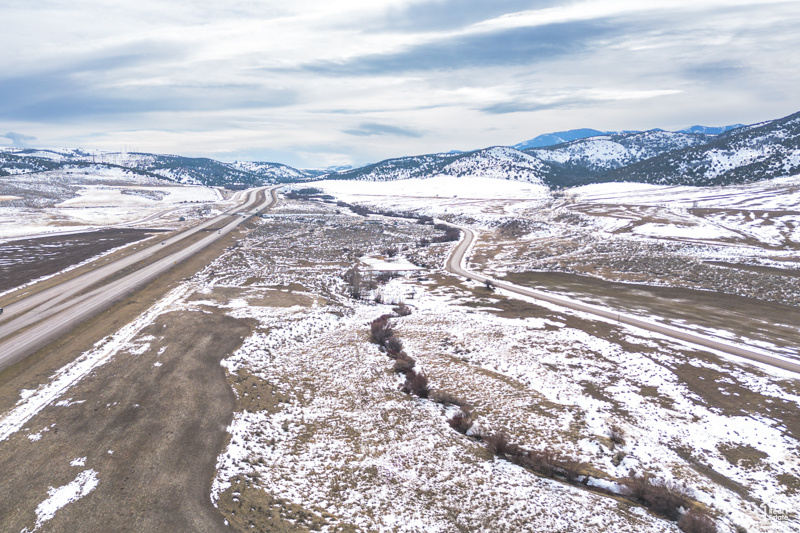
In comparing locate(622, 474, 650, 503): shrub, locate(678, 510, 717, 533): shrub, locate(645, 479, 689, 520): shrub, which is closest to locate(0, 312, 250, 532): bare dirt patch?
locate(622, 474, 650, 503): shrub

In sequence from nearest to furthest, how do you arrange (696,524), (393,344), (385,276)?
(696,524) < (393,344) < (385,276)

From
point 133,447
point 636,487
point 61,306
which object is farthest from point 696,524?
point 61,306

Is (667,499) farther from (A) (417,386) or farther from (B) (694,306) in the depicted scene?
(B) (694,306)

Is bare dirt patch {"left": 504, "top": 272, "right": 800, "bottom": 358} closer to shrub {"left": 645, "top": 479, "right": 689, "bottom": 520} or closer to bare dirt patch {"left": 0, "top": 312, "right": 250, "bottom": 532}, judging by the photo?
shrub {"left": 645, "top": 479, "right": 689, "bottom": 520}

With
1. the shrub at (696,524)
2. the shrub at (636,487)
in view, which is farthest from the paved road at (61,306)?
the shrub at (696,524)

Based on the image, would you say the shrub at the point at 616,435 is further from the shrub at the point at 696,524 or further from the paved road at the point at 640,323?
the paved road at the point at 640,323

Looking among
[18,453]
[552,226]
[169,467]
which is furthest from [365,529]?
[552,226]
